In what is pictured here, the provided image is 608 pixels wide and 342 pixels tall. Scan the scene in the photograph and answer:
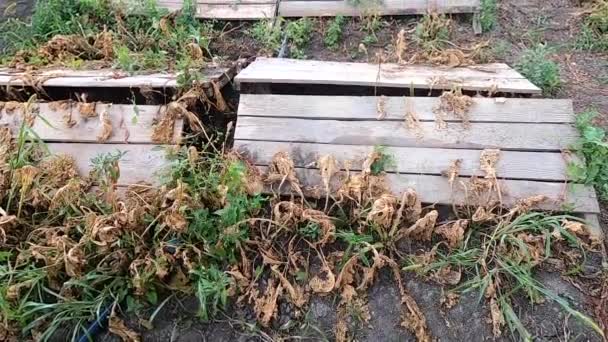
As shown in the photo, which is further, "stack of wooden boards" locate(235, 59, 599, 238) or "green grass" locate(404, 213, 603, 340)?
"stack of wooden boards" locate(235, 59, 599, 238)

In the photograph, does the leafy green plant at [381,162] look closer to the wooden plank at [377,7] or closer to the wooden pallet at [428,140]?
the wooden pallet at [428,140]

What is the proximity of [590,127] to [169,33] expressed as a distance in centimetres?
294

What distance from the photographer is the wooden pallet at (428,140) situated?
2.81 metres

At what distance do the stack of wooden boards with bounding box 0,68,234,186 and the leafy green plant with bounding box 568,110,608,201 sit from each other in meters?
2.07

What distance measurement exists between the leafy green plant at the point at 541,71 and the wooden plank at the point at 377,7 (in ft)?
2.45

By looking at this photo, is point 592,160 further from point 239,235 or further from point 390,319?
point 239,235

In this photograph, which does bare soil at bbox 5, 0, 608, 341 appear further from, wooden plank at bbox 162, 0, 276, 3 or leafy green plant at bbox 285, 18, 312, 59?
wooden plank at bbox 162, 0, 276, 3

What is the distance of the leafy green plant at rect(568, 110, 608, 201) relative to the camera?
2777 millimetres

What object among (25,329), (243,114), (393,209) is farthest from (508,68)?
(25,329)

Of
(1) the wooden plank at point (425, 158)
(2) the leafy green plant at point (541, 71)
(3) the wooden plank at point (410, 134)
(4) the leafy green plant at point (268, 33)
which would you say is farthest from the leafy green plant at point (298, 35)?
(2) the leafy green plant at point (541, 71)

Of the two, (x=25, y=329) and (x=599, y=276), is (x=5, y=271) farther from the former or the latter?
(x=599, y=276)

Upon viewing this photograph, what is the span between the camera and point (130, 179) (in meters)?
3.02

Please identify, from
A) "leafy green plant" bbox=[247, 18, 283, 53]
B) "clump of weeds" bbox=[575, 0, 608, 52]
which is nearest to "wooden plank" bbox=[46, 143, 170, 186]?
"leafy green plant" bbox=[247, 18, 283, 53]

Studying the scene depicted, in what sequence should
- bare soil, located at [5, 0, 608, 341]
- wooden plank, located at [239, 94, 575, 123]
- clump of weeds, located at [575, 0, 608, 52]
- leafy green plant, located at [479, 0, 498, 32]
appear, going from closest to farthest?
bare soil, located at [5, 0, 608, 341]
wooden plank, located at [239, 94, 575, 123]
clump of weeds, located at [575, 0, 608, 52]
leafy green plant, located at [479, 0, 498, 32]
